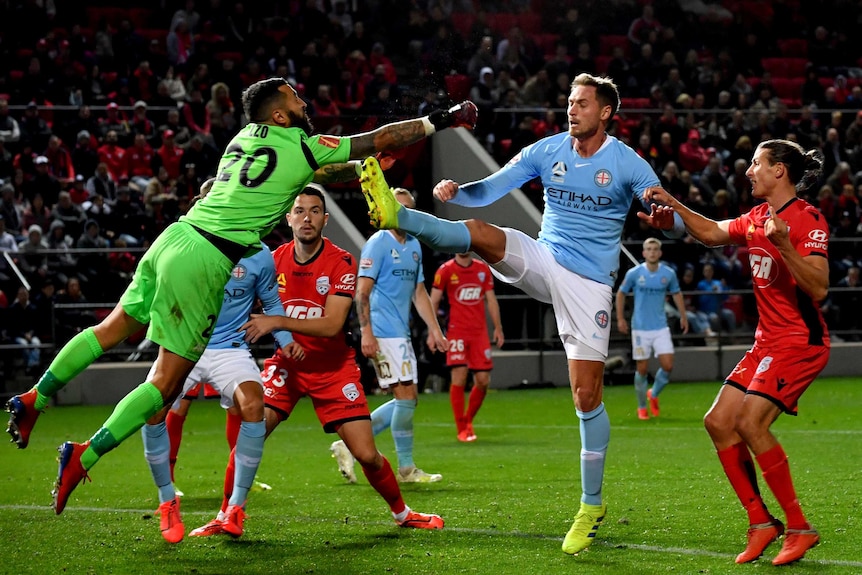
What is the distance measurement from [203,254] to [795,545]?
3.33 m

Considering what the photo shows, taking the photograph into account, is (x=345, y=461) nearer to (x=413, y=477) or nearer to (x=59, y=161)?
(x=413, y=477)

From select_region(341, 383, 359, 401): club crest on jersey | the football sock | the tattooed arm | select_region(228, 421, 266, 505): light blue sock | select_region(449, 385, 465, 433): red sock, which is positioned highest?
the tattooed arm

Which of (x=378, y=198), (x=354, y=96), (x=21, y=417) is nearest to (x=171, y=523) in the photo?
(x=21, y=417)

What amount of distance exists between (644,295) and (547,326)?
443cm

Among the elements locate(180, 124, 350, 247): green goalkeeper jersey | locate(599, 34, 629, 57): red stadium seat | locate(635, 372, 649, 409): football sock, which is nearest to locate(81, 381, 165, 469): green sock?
locate(180, 124, 350, 247): green goalkeeper jersey

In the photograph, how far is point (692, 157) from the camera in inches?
884

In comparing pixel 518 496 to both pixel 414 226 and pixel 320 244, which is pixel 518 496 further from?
pixel 414 226

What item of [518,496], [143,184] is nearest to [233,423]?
[518,496]

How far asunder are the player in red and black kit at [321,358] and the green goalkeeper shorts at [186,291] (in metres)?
0.70

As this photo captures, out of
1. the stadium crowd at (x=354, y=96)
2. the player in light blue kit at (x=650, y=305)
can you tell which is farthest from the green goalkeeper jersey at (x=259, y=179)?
the stadium crowd at (x=354, y=96)

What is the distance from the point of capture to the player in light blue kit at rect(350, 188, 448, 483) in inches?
380

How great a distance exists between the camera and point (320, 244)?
24.9ft

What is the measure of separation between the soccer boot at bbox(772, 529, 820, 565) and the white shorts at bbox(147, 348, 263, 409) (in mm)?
3173

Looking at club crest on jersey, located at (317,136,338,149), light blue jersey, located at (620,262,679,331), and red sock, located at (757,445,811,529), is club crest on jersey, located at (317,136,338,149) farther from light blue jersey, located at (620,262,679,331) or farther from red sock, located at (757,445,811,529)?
light blue jersey, located at (620,262,679,331)
